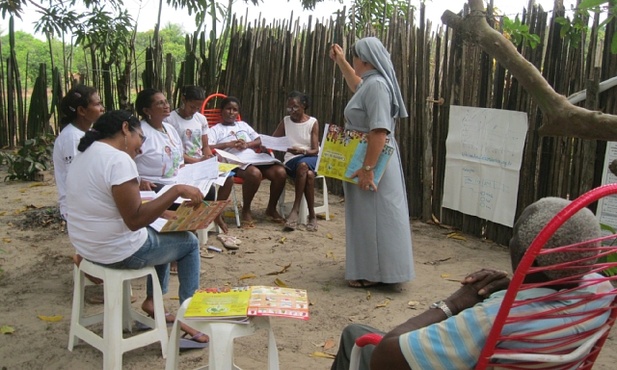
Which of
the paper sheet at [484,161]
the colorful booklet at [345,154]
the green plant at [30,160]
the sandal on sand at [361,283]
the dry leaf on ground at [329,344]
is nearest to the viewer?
the dry leaf on ground at [329,344]

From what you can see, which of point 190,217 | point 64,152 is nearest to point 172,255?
point 190,217

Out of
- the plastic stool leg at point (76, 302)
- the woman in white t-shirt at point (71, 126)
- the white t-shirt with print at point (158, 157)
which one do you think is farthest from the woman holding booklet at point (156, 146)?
the plastic stool leg at point (76, 302)

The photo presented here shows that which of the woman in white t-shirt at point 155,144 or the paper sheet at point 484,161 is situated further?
the paper sheet at point 484,161

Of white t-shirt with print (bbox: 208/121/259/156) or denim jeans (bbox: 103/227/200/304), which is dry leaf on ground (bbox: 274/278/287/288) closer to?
denim jeans (bbox: 103/227/200/304)

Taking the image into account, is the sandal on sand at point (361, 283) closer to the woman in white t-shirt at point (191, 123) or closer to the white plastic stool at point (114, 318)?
the white plastic stool at point (114, 318)

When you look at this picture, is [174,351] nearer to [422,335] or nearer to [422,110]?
[422,335]

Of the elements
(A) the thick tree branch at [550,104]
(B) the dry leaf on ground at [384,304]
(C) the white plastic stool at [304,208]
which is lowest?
(B) the dry leaf on ground at [384,304]

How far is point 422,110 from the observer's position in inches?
243

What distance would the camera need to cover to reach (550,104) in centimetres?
132

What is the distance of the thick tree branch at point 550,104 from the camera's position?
129 centimetres

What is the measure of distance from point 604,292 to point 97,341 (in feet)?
8.35

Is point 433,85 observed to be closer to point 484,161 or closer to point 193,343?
point 484,161

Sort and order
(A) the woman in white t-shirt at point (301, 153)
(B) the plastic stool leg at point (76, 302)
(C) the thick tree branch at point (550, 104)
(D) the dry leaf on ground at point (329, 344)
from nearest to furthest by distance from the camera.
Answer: (C) the thick tree branch at point (550, 104) → (B) the plastic stool leg at point (76, 302) → (D) the dry leaf on ground at point (329, 344) → (A) the woman in white t-shirt at point (301, 153)

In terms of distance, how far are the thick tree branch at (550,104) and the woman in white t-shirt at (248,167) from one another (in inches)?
189
